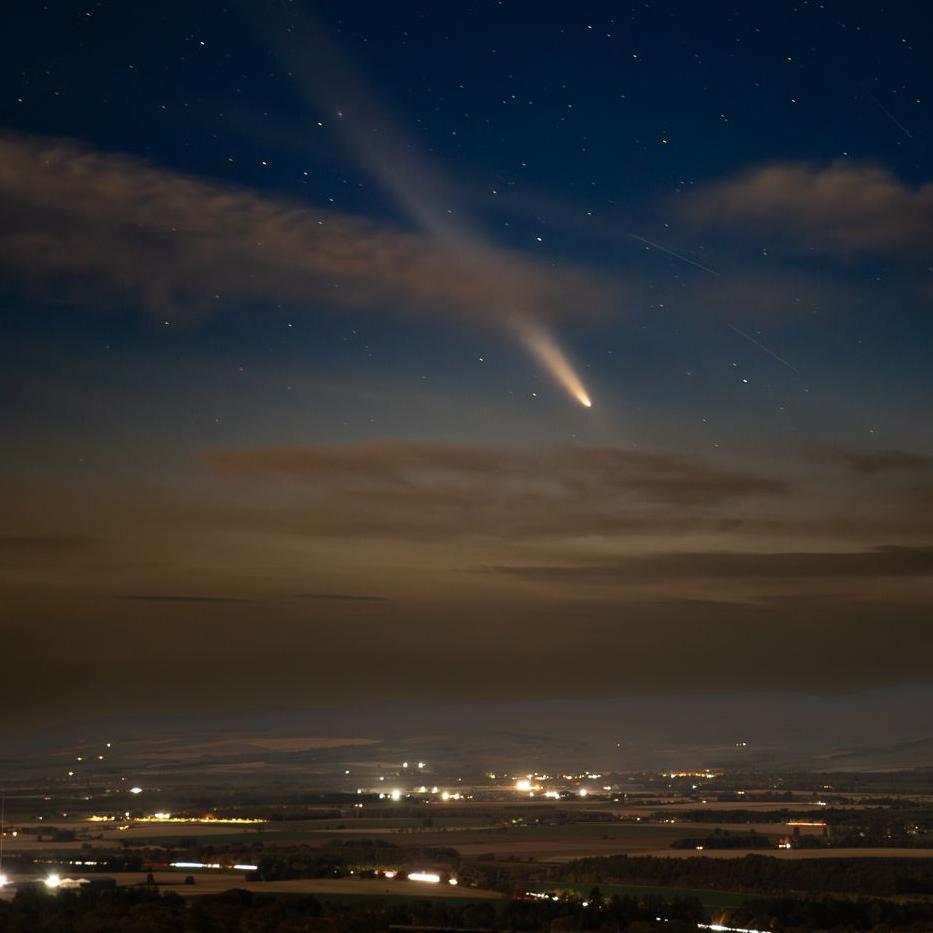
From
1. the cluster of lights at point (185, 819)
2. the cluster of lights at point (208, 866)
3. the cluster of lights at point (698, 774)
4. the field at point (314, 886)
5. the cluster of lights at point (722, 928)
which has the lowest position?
the cluster of lights at point (722, 928)

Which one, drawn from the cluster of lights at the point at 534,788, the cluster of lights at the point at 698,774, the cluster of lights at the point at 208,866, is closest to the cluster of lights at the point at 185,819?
the cluster of lights at the point at 208,866

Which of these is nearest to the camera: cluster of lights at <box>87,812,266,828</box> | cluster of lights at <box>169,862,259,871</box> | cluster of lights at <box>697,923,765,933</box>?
cluster of lights at <box>697,923,765,933</box>

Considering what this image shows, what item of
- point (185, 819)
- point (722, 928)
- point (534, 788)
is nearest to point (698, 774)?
point (534, 788)

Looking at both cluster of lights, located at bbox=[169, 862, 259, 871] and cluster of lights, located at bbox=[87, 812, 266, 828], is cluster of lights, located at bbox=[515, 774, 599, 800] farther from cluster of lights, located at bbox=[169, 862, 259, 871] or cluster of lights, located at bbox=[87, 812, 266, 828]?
cluster of lights, located at bbox=[169, 862, 259, 871]

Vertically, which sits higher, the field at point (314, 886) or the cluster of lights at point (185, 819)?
the cluster of lights at point (185, 819)

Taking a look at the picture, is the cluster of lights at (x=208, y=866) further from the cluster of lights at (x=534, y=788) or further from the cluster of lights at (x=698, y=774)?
the cluster of lights at (x=698, y=774)

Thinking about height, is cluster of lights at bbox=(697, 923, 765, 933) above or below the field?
below

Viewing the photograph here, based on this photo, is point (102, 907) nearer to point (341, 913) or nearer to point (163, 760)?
point (341, 913)

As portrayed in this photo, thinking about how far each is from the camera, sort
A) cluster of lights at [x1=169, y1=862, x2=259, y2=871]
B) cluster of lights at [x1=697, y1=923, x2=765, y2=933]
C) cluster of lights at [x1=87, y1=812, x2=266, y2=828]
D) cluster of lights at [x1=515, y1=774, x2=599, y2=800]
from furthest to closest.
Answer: cluster of lights at [x1=515, y1=774, x2=599, y2=800] < cluster of lights at [x1=87, y1=812, x2=266, y2=828] < cluster of lights at [x1=169, y1=862, x2=259, y2=871] < cluster of lights at [x1=697, y1=923, x2=765, y2=933]

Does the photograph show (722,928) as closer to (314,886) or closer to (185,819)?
(314,886)

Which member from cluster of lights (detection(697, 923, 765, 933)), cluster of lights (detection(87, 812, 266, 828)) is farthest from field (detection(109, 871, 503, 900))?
cluster of lights (detection(87, 812, 266, 828))

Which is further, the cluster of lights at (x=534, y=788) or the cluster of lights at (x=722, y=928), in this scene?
the cluster of lights at (x=534, y=788)

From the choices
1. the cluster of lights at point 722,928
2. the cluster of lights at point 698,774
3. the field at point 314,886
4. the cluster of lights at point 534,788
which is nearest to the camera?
the cluster of lights at point 722,928

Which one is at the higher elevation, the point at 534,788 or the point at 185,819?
the point at 534,788
